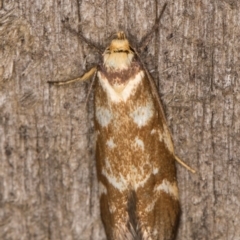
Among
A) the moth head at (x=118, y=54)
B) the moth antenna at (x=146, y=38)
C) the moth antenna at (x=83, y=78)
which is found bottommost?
the moth antenna at (x=83, y=78)

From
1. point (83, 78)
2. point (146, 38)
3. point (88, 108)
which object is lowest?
point (88, 108)

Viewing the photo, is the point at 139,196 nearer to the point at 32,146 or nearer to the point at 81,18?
the point at 32,146

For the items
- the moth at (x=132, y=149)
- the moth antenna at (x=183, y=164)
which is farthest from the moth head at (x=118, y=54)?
the moth antenna at (x=183, y=164)

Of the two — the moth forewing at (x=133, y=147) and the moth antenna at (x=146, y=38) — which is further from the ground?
the moth antenna at (x=146, y=38)

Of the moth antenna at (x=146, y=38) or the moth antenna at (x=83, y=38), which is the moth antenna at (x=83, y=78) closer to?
the moth antenna at (x=83, y=38)

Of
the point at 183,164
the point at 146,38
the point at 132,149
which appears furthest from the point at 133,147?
the point at 146,38

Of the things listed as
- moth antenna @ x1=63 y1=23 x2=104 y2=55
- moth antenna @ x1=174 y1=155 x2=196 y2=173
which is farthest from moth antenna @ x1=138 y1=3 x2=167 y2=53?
moth antenna @ x1=174 y1=155 x2=196 y2=173

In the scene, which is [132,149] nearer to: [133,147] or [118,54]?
[133,147]
